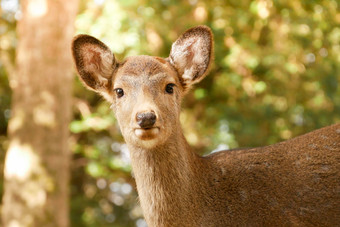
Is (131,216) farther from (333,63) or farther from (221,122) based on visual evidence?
(333,63)

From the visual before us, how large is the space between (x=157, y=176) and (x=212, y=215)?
616 millimetres

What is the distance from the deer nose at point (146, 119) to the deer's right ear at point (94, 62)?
3.82 feet

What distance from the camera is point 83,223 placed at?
1681cm

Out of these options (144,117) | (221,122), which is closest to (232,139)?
(221,122)

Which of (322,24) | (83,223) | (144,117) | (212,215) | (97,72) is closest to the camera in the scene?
(144,117)

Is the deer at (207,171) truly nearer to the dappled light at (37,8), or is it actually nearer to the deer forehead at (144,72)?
the deer forehead at (144,72)

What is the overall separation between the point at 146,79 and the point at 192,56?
75 centimetres

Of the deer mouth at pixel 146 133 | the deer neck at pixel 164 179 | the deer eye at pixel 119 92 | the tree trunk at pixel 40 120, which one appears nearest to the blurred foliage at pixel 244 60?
the tree trunk at pixel 40 120

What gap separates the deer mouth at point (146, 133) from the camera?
4.59 metres

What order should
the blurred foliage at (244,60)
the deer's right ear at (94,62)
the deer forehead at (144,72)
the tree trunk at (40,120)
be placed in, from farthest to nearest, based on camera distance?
the blurred foliage at (244,60), the tree trunk at (40,120), the deer's right ear at (94,62), the deer forehead at (144,72)

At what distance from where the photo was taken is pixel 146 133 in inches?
182

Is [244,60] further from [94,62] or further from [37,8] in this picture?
[94,62]

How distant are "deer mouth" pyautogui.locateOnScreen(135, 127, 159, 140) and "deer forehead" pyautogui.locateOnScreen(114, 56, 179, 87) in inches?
23.6

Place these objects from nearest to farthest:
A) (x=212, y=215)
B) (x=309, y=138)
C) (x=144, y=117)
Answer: (x=144, y=117)
(x=212, y=215)
(x=309, y=138)
